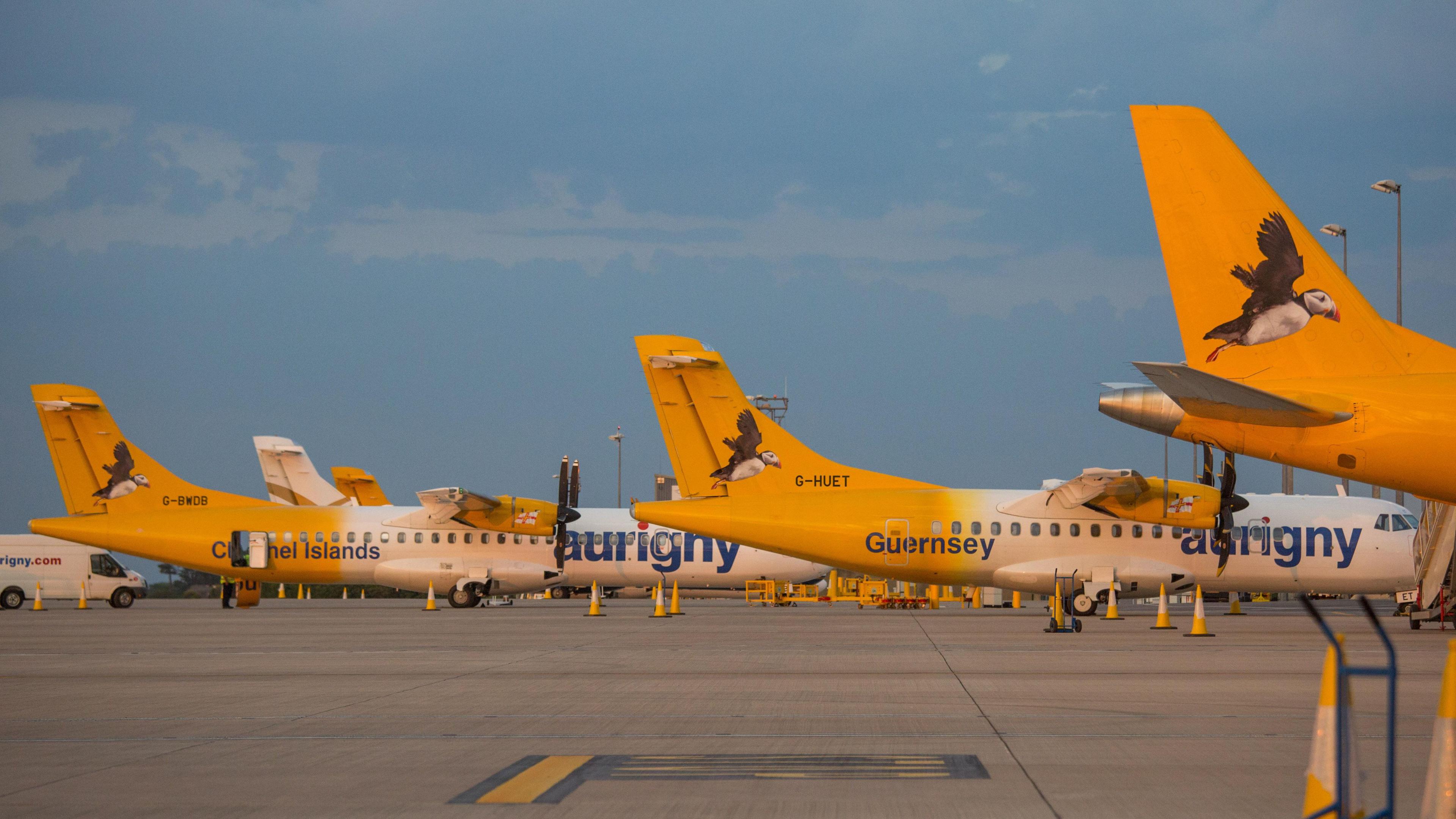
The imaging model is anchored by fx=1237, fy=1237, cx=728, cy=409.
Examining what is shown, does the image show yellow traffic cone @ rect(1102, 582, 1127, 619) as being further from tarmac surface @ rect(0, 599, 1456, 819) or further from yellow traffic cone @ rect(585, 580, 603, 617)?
yellow traffic cone @ rect(585, 580, 603, 617)

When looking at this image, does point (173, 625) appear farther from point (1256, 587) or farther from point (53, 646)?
point (1256, 587)

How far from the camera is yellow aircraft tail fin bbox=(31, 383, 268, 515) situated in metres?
40.7

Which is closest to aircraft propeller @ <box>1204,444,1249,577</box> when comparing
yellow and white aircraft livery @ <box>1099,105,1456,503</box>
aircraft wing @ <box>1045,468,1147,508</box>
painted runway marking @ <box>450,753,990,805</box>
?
aircraft wing @ <box>1045,468,1147,508</box>

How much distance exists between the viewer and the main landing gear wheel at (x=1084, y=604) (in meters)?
30.1

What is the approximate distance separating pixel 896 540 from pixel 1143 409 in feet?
50.8

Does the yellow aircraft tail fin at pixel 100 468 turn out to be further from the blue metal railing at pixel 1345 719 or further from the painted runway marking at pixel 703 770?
the blue metal railing at pixel 1345 719

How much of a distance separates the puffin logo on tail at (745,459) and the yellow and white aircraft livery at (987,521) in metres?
0.03

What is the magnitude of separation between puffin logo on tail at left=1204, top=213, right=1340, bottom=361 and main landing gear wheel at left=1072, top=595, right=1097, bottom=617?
17.1 meters

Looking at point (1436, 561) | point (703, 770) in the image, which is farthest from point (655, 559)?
point (703, 770)

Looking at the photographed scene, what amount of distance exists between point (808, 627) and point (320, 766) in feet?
66.3

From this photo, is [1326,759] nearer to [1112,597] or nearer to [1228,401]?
[1228,401]

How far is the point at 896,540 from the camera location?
28797 mm

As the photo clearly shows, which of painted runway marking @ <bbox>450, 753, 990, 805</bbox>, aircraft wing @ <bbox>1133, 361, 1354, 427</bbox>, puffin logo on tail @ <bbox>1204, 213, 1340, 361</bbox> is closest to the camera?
painted runway marking @ <bbox>450, 753, 990, 805</bbox>

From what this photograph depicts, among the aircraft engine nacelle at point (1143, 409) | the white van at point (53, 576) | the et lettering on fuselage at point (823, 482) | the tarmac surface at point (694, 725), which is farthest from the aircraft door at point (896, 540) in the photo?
the white van at point (53, 576)
